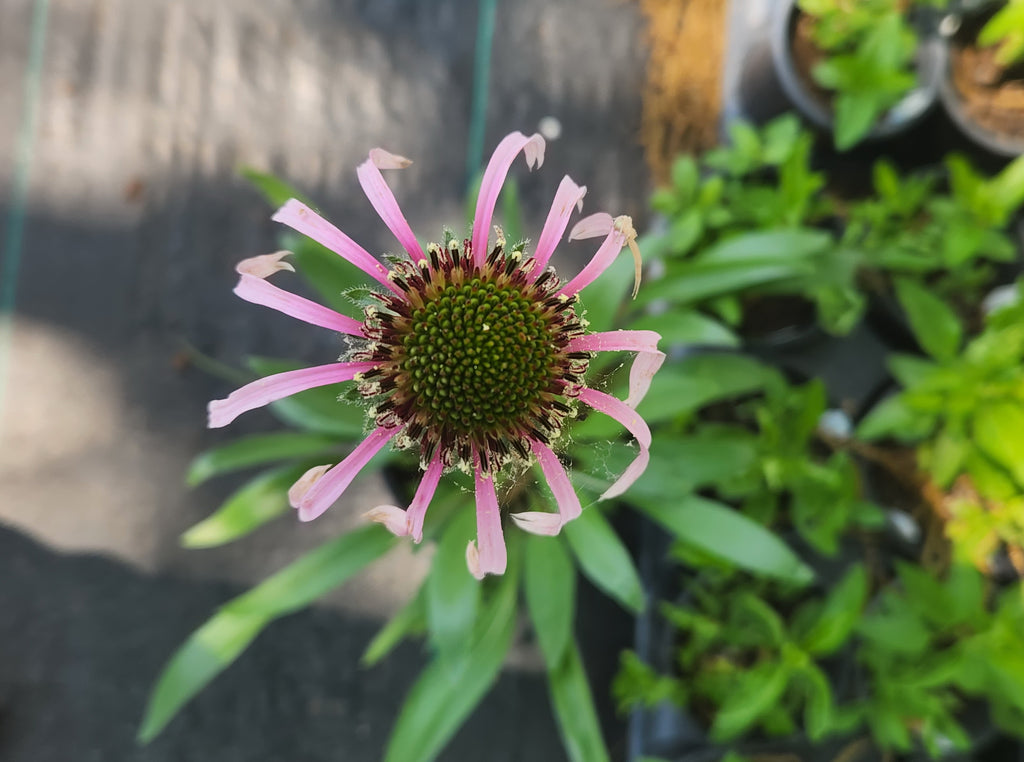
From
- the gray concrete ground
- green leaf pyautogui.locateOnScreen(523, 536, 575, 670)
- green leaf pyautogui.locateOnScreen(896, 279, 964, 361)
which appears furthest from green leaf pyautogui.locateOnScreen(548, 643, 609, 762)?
green leaf pyautogui.locateOnScreen(896, 279, 964, 361)

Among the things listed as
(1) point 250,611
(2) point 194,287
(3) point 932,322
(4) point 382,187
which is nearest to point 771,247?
(3) point 932,322

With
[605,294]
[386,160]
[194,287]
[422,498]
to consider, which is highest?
[386,160]

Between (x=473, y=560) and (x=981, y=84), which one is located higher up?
(x=981, y=84)

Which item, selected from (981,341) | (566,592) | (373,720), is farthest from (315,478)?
(373,720)

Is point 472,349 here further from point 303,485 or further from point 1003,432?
point 1003,432

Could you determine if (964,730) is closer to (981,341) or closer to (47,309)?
(981,341)
